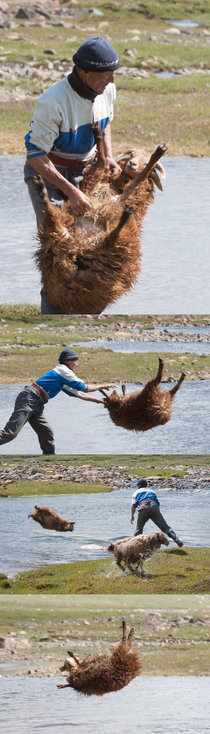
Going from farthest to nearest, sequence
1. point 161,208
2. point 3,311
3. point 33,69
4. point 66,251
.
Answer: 1. point 33,69
2. point 161,208
3. point 3,311
4. point 66,251

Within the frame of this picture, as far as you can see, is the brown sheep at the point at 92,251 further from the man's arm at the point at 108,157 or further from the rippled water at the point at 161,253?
the rippled water at the point at 161,253

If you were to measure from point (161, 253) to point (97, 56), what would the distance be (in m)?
2.16

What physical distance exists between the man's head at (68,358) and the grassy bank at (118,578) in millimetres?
644

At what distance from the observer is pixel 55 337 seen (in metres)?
3.49

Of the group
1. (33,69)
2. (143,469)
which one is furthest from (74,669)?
(33,69)

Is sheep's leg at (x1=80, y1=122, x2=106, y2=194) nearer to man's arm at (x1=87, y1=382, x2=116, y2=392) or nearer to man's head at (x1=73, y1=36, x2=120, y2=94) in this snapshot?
man's head at (x1=73, y1=36, x2=120, y2=94)

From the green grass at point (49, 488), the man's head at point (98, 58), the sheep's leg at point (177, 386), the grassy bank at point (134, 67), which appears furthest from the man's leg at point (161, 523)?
the grassy bank at point (134, 67)

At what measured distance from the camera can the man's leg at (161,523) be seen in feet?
10.2

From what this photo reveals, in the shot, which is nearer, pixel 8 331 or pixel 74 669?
pixel 74 669

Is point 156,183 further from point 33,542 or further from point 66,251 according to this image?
point 33,542

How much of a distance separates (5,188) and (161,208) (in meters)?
2.14

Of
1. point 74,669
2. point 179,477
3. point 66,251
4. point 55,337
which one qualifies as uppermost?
point 66,251

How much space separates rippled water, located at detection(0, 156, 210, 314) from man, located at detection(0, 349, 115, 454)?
2.27 feet

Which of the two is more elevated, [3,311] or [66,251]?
[66,251]
